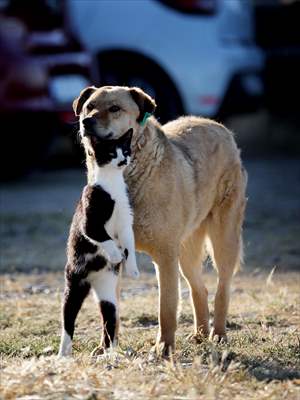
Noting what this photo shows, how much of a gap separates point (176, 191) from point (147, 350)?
92cm

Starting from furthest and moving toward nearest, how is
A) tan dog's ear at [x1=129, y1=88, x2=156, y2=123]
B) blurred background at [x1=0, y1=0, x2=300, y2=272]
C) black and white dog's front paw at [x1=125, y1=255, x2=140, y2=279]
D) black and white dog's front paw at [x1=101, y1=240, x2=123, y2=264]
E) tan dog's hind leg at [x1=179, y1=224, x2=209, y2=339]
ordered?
1. blurred background at [x1=0, y1=0, x2=300, y2=272]
2. tan dog's hind leg at [x1=179, y1=224, x2=209, y2=339]
3. tan dog's ear at [x1=129, y1=88, x2=156, y2=123]
4. black and white dog's front paw at [x1=125, y1=255, x2=140, y2=279]
5. black and white dog's front paw at [x1=101, y1=240, x2=123, y2=264]

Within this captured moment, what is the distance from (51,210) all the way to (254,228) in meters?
2.11

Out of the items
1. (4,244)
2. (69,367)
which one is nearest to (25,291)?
(4,244)

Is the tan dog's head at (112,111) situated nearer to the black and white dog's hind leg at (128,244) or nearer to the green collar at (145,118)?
the green collar at (145,118)

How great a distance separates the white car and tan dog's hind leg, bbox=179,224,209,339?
641 centimetres

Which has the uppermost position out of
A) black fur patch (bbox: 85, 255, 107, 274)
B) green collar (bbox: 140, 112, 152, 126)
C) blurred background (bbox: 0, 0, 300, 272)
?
green collar (bbox: 140, 112, 152, 126)

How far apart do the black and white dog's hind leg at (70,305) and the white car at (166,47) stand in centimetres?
751

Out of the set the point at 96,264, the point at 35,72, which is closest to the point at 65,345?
the point at 96,264

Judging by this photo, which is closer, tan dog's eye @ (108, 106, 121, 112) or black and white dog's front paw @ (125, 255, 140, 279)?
black and white dog's front paw @ (125, 255, 140, 279)

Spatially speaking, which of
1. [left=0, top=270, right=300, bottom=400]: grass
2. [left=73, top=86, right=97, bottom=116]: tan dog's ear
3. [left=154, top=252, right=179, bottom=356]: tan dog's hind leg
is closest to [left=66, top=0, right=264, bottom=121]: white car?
[left=0, top=270, right=300, bottom=400]: grass

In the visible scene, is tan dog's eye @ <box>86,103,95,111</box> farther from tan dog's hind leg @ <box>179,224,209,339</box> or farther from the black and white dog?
tan dog's hind leg @ <box>179,224,209,339</box>

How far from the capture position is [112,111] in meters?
6.34

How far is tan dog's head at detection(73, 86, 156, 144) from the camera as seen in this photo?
6.16 meters

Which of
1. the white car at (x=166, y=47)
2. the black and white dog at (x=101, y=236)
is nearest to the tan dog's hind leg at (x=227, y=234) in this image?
the black and white dog at (x=101, y=236)
